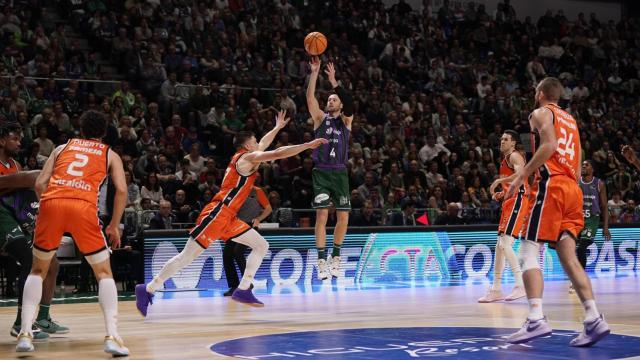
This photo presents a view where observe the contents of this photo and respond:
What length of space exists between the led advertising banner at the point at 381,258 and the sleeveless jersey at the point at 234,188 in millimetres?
3558

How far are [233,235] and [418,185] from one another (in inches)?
341

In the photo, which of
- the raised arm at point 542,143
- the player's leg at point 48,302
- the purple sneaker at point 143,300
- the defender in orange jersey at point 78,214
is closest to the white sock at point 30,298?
the defender in orange jersey at point 78,214

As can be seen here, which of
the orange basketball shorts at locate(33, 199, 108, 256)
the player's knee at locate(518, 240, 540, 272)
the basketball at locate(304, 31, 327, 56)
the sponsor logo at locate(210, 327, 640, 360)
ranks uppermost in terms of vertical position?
the basketball at locate(304, 31, 327, 56)

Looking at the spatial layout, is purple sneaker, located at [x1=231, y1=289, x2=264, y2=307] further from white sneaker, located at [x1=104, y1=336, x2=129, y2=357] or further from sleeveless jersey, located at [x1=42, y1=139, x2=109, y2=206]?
white sneaker, located at [x1=104, y1=336, x2=129, y2=357]

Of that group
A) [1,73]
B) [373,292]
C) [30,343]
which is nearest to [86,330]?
[30,343]

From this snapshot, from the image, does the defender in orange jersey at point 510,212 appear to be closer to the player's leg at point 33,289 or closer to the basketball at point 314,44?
the basketball at point 314,44

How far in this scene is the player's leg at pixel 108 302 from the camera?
6.68 metres

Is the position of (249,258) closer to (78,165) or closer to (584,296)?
(78,165)

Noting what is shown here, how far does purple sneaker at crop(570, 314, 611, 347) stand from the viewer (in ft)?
Answer: 22.9

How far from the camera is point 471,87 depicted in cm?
2398

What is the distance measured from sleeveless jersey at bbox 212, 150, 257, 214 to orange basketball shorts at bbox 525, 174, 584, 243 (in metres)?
3.56

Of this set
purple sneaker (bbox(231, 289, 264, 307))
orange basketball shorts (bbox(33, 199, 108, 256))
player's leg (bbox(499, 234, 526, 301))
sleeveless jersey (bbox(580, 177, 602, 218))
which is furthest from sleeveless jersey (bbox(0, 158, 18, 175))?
sleeveless jersey (bbox(580, 177, 602, 218))

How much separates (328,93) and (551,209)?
1282 centimetres

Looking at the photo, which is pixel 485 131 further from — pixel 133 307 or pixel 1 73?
pixel 133 307
